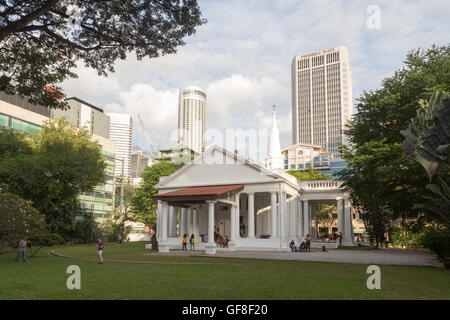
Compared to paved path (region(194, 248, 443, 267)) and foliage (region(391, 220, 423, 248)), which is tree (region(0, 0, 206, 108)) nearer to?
paved path (region(194, 248, 443, 267))

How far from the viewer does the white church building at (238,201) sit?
31359mm

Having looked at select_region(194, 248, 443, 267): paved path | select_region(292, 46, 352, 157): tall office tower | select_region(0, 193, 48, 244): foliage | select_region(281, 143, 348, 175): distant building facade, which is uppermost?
select_region(292, 46, 352, 157): tall office tower

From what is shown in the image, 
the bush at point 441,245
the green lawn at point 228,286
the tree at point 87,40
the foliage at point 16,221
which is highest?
the tree at point 87,40

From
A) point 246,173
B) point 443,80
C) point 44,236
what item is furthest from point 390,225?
point 44,236

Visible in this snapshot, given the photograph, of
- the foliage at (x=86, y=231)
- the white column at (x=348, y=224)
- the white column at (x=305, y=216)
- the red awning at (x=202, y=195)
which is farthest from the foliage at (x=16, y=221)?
the white column at (x=348, y=224)

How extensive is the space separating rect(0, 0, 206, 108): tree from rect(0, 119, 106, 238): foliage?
91.9 ft

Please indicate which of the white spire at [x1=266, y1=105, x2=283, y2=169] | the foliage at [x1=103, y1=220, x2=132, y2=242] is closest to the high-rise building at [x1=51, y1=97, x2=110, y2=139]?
the foliage at [x1=103, y1=220, x2=132, y2=242]

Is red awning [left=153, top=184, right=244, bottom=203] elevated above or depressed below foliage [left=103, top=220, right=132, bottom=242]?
above

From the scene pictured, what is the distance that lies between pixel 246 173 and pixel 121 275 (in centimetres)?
2071

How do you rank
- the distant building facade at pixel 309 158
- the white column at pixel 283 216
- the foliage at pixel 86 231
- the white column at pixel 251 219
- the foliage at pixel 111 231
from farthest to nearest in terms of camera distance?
the distant building facade at pixel 309 158 < the foliage at pixel 111 231 < the foliage at pixel 86 231 < the white column at pixel 251 219 < the white column at pixel 283 216

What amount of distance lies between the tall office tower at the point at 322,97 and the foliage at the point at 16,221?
15574cm

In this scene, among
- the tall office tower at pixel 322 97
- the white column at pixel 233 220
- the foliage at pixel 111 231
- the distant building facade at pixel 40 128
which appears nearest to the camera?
the white column at pixel 233 220

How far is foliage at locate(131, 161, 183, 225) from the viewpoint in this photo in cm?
5506

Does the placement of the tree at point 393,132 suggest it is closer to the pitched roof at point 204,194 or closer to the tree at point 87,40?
the pitched roof at point 204,194
